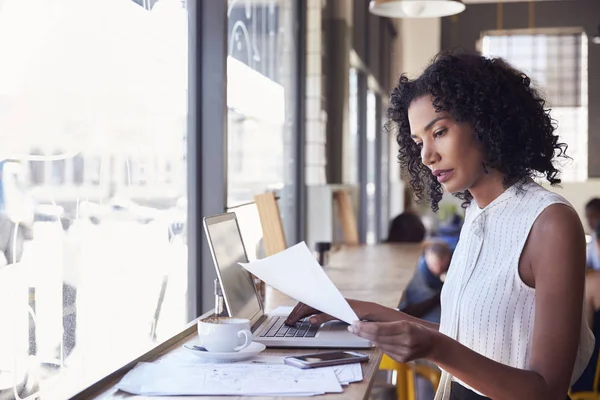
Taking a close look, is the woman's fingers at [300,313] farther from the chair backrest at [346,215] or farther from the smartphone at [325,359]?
the chair backrest at [346,215]

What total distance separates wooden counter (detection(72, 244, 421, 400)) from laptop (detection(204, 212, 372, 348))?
4 cm

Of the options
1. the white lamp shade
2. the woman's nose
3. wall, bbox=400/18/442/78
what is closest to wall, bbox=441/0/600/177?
wall, bbox=400/18/442/78

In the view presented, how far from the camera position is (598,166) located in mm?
8352

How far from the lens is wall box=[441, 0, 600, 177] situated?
8266 mm

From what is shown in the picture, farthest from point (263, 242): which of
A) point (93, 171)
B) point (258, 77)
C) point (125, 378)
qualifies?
point (125, 378)

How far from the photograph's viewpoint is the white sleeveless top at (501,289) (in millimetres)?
1404

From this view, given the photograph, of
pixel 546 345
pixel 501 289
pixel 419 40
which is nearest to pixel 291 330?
pixel 501 289

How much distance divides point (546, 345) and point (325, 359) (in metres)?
0.42

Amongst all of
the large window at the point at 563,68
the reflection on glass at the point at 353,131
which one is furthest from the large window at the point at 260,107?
the large window at the point at 563,68

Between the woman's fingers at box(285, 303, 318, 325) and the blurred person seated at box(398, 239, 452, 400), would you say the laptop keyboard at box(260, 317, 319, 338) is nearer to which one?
the woman's fingers at box(285, 303, 318, 325)

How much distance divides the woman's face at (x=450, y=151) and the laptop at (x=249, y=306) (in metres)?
0.41

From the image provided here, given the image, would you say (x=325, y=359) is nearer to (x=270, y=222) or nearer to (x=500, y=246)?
(x=500, y=246)

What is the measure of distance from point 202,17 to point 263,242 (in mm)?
984

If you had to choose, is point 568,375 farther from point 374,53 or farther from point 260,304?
point 374,53
